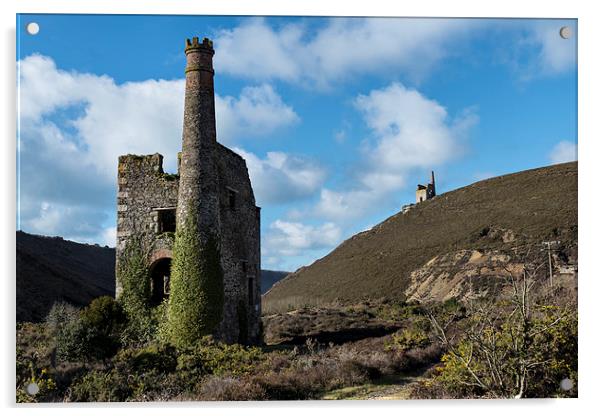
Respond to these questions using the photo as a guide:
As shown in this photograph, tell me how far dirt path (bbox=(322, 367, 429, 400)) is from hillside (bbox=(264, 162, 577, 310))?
20.8 meters

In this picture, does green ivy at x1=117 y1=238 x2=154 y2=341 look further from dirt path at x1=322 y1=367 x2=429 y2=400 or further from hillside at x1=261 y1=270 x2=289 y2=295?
hillside at x1=261 y1=270 x2=289 y2=295

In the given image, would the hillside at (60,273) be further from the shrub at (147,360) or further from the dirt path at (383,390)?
the dirt path at (383,390)

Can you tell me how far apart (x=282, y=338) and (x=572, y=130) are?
1608 centimetres

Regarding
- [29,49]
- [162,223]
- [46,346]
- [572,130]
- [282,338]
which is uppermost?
[29,49]

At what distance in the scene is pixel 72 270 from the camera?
4153 cm

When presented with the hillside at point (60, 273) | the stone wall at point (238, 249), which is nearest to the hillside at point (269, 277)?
the hillside at point (60, 273)

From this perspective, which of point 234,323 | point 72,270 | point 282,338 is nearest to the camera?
point 234,323

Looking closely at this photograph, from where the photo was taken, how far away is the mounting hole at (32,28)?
1228 cm

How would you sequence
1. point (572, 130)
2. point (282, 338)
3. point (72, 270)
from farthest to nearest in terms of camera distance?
1. point (72, 270)
2. point (282, 338)
3. point (572, 130)

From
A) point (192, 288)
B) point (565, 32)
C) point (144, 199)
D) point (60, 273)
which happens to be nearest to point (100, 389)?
point (192, 288)

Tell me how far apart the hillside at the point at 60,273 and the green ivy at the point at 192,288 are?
4.73m

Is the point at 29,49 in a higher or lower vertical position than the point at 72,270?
higher

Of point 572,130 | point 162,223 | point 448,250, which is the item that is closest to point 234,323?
point 162,223
